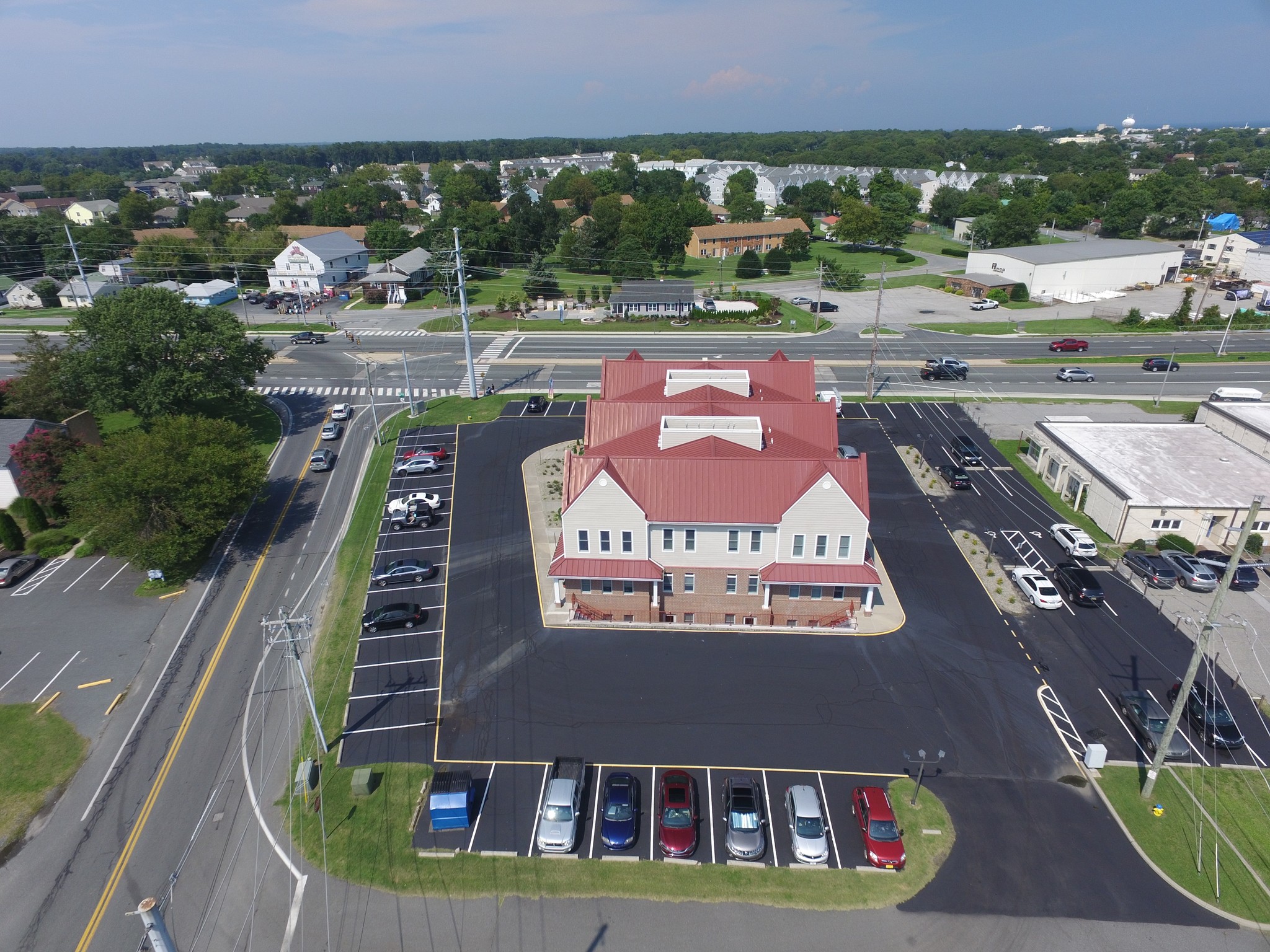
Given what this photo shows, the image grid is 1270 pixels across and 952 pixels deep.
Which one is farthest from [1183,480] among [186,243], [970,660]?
[186,243]

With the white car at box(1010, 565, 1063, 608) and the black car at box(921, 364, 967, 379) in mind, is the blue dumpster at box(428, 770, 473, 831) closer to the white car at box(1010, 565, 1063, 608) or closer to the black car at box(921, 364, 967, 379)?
the white car at box(1010, 565, 1063, 608)

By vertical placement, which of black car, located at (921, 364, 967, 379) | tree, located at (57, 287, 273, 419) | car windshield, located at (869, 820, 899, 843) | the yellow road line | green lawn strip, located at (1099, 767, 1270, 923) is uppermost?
tree, located at (57, 287, 273, 419)

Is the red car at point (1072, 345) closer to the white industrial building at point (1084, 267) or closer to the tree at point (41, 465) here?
the white industrial building at point (1084, 267)

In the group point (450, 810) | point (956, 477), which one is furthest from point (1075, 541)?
point (450, 810)

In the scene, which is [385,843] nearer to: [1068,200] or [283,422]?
[283,422]

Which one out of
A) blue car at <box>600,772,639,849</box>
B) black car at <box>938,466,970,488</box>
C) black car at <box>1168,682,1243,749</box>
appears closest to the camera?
blue car at <box>600,772,639,849</box>

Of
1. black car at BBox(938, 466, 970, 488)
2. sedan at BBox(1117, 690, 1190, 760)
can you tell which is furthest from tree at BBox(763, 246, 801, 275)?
sedan at BBox(1117, 690, 1190, 760)

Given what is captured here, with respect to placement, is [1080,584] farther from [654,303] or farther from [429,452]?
[654,303]
